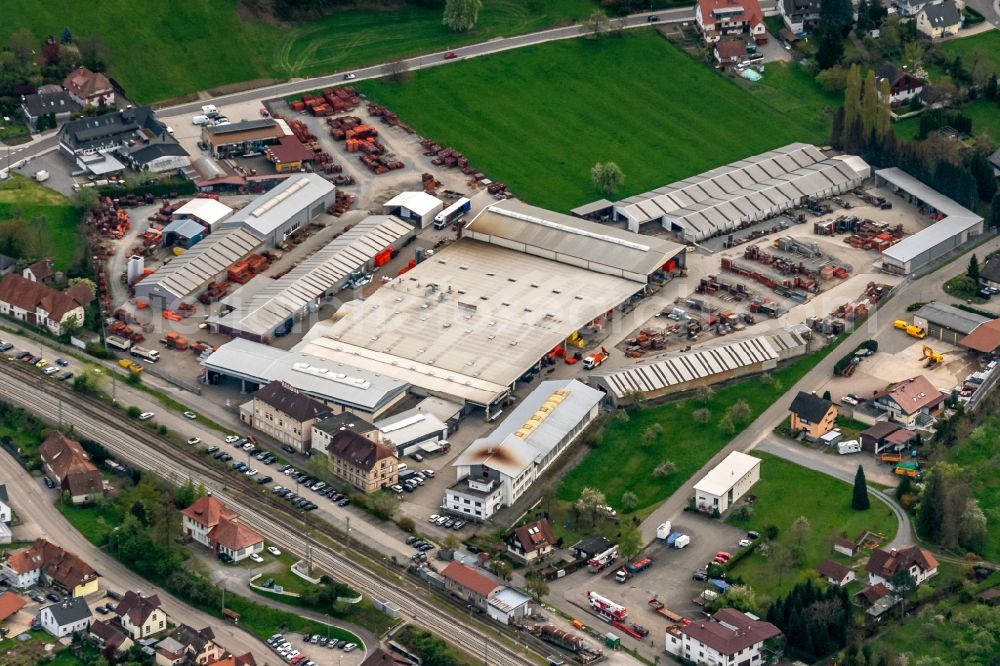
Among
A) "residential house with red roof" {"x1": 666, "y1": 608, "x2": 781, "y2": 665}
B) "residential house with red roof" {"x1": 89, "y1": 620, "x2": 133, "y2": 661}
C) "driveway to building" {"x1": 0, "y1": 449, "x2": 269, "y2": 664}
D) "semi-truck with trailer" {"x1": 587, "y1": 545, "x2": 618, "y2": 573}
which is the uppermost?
"residential house with red roof" {"x1": 666, "y1": 608, "x2": 781, "y2": 665}

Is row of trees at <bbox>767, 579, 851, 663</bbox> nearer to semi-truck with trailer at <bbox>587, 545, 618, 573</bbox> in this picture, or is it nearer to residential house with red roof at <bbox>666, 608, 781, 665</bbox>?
residential house with red roof at <bbox>666, 608, 781, 665</bbox>

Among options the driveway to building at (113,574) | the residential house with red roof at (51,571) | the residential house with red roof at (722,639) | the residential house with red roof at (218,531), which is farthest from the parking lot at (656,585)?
the residential house with red roof at (51,571)

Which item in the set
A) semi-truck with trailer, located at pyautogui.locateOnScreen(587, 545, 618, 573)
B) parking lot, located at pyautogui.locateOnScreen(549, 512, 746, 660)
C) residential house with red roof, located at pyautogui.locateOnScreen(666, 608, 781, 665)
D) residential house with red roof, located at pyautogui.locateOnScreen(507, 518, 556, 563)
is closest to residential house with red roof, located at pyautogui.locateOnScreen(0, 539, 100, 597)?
residential house with red roof, located at pyautogui.locateOnScreen(507, 518, 556, 563)

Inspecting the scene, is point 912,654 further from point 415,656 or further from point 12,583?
point 12,583

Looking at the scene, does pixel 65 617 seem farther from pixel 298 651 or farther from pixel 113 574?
pixel 298 651

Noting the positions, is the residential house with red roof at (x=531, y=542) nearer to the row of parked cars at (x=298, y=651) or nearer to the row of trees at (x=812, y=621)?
the row of parked cars at (x=298, y=651)

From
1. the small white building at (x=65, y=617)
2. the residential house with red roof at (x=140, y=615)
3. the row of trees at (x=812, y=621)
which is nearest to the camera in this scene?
the small white building at (x=65, y=617)
